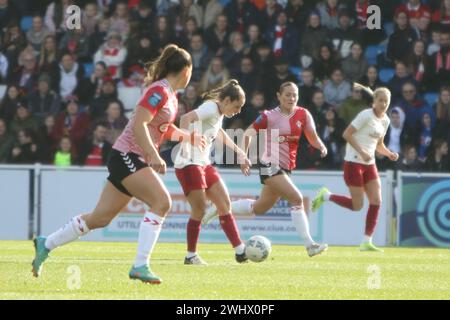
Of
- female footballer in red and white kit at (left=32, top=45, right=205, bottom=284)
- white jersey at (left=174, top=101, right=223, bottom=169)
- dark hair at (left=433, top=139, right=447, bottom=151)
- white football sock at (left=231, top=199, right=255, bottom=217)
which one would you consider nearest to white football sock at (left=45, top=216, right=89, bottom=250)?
female footballer in red and white kit at (left=32, top=45, right=205, bottom=284)

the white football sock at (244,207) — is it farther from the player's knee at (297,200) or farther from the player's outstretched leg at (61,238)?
the player's outstretched leg at (61,238)

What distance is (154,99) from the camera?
10555 mm

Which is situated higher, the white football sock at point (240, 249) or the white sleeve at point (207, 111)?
the white sleeve at point (207, 111)

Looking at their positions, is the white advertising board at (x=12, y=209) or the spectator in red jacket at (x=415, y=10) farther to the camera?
the spectator in red jacket at (x=415, y=10)

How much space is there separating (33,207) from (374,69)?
22.2 ft

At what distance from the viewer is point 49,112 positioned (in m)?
23.7

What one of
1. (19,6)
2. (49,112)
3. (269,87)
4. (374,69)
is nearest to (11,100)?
(49,112)

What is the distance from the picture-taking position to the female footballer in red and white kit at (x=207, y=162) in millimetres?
14102

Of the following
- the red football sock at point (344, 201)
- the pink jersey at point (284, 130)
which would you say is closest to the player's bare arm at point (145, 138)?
the pink jersey at point (284, 130)

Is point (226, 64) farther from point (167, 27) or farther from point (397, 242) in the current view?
point (397, 242)

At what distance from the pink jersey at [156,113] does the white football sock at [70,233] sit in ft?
3.09

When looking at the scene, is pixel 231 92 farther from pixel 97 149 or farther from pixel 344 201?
pixel 97 149

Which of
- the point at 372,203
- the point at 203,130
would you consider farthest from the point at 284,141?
the point at 372,203

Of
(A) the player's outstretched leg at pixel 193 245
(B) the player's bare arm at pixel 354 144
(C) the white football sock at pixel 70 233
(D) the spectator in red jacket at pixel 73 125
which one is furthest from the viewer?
(D) the spectator in red jacket at pixel 73 125
